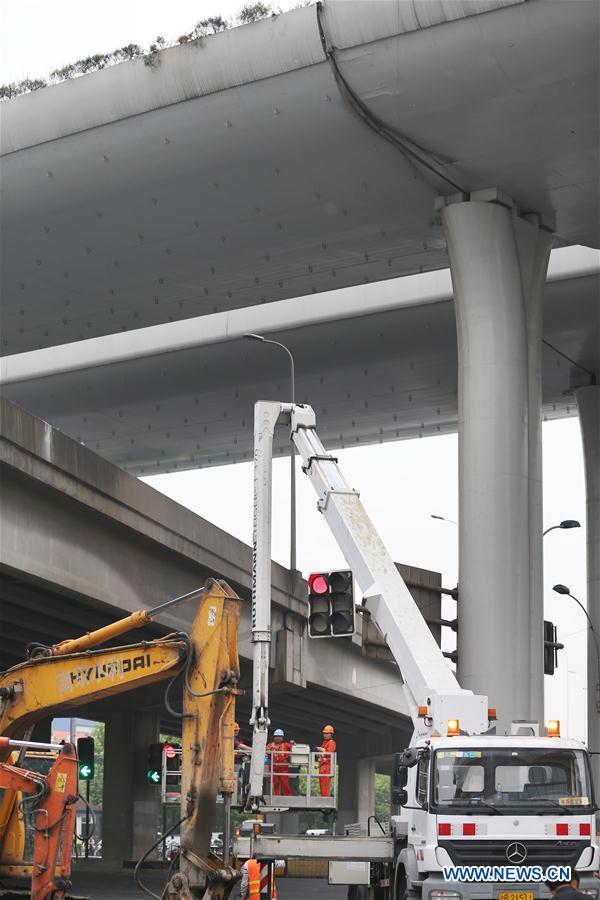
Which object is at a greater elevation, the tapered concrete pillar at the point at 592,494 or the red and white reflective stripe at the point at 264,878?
the tapered concrete pillar at the point at 592,494

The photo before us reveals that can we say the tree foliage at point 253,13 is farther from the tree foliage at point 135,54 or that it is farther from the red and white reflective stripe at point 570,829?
the red and white reflective stripe at point 570,829

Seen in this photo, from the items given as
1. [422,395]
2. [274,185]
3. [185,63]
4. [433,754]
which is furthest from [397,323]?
[433,754]

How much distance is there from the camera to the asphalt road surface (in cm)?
3056

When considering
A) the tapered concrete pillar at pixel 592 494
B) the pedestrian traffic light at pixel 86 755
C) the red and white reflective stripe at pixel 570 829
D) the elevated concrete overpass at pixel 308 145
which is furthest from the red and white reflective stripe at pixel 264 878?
the tapered concrete pillar at pixel 592 494

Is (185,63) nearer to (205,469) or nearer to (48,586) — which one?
(48,586)

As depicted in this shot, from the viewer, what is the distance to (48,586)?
82.9 feet

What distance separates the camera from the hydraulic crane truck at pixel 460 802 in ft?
49.6

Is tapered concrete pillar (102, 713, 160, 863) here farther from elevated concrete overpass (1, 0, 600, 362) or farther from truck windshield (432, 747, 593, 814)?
truck windshield (432, 747, 593, 814)

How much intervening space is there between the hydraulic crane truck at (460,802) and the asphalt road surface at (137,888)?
9973 mm

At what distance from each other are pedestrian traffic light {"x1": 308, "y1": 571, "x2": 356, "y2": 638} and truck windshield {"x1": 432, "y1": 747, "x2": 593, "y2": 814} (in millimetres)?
2926

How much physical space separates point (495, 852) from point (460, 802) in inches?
25.5

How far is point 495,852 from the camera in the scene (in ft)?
49.6

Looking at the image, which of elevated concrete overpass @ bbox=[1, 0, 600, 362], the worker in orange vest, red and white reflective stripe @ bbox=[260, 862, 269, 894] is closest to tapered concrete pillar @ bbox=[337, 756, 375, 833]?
elevated concrete overpass @ bbox=[1, 0, 600, 362]

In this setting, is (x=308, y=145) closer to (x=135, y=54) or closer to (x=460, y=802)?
(x=135, y=54)
